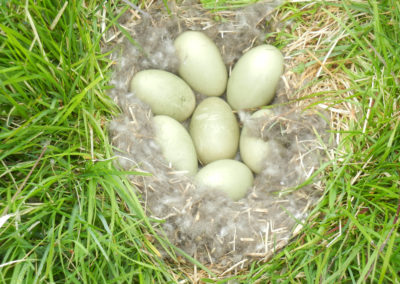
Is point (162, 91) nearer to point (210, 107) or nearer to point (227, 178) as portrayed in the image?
point (210, 107)

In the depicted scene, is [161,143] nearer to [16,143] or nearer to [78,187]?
[78,187]

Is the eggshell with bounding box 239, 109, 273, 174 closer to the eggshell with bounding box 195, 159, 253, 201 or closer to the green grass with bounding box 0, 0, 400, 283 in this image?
the eggshell with bounding box 195, 159, 253, 201

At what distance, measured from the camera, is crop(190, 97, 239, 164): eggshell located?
1669 mm

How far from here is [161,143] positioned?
1606mm

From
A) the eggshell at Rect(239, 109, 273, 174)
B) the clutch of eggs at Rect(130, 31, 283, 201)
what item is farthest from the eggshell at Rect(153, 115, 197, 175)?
the eggshell at Rect(239, 109, 273, 174)

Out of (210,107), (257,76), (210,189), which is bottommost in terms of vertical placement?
(210,189)

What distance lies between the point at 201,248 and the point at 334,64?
84cm

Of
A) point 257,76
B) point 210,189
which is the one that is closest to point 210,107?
point 257,76

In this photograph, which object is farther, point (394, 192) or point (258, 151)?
point (258, 151)

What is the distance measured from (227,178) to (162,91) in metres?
0.41

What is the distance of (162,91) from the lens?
1.66 m

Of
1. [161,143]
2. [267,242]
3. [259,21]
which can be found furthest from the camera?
[259,21]

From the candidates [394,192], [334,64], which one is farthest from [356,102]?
[394,192]

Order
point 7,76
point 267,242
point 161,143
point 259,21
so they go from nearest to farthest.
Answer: point 7,76 → point 267,242 → point 161,143 → point 259,21
